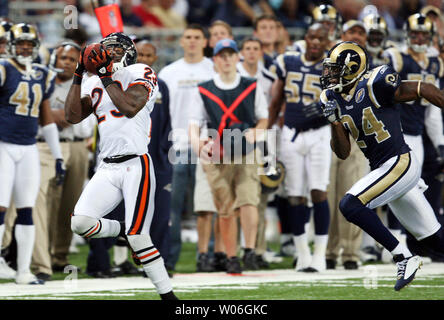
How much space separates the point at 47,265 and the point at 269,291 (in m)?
2.31

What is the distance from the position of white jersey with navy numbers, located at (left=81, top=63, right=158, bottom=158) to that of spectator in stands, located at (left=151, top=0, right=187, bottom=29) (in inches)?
326

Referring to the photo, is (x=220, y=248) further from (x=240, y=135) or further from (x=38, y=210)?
(x=38, y=210)

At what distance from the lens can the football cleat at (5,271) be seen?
8.80 meters

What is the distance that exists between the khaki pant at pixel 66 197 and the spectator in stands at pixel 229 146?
1299 millimetres

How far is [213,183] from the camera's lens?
30.4ft

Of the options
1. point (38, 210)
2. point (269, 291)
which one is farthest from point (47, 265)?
point (269, 291)

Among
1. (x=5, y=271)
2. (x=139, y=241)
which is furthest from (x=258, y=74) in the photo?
(x=139, y=241)

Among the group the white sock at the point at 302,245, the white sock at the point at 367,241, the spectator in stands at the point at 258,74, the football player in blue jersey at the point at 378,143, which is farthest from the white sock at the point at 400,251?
the white sock at the point at 367,241

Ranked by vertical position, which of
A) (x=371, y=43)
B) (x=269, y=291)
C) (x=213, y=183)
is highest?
(x=371, y=43)

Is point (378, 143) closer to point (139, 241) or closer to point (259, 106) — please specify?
point (139, 241)

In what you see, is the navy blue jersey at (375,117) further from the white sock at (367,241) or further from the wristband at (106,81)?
the white sock at (367,241)

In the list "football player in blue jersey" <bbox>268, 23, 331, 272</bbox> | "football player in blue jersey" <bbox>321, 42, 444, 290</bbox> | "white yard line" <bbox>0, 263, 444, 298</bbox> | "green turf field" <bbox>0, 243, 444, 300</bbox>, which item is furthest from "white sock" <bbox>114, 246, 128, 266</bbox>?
"football player in blue jersey" <bbox>321, 42, 444, 290</bbox>

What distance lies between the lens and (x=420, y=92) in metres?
7.06

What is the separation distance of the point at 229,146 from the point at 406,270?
8.76ft
